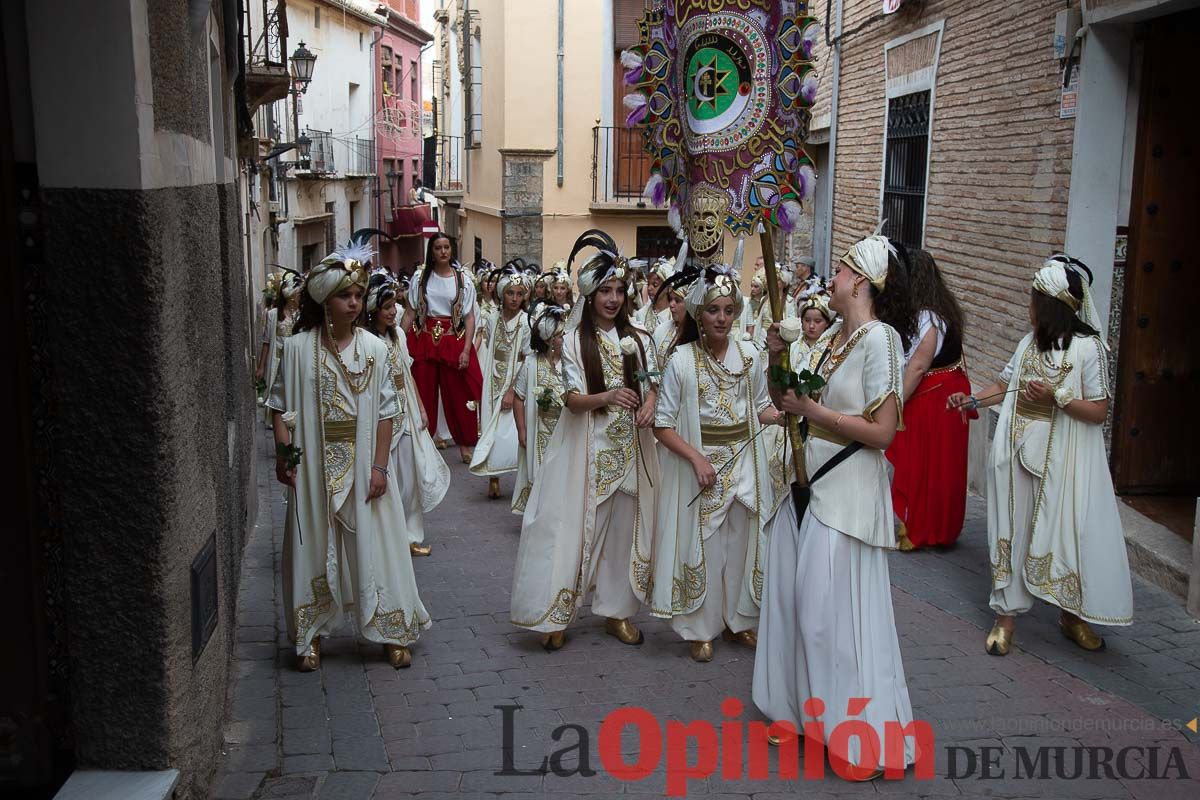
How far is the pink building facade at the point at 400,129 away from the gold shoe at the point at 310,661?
102 ft

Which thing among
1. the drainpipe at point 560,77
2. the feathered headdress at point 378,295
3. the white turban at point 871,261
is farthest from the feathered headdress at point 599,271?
the drainpipe at point 560,77

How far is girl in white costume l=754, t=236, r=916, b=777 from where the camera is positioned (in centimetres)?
485

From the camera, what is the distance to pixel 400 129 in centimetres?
4056

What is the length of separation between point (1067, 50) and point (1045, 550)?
4.22 meters

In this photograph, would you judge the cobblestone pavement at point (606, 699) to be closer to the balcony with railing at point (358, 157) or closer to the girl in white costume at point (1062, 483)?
the girl in white costume at point (1062, 483)

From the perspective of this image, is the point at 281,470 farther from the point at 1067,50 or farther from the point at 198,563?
the point at 1067,50

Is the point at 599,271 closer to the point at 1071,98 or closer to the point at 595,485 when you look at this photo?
the point at 595,485

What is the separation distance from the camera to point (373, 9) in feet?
119

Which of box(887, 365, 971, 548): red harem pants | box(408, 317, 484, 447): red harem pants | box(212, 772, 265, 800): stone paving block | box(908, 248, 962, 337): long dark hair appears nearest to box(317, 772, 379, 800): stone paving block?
box(212, 772, 265, 800): stone paving block

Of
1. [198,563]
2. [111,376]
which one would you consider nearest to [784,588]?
[198,563]

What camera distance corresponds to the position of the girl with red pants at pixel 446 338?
11.8m

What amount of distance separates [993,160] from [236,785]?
8096mm

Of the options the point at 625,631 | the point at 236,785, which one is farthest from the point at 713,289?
the point at 236,785

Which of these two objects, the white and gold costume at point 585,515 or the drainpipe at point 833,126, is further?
the drainpipe at point 833,126
